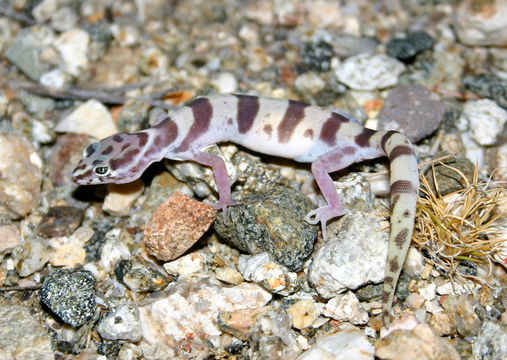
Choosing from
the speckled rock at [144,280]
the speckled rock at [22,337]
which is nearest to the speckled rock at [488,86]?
the speckled rock at [144,280]

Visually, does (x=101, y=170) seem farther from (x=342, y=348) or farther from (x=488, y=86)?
(x=488, y=86)

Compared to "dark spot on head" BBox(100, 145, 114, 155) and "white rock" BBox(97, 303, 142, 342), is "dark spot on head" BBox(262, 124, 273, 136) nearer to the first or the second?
"dark spot on head" BBox(100, 145, 114, 155)

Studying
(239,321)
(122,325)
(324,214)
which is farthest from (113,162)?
(324,214)

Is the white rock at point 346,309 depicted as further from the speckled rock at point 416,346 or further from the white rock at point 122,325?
the white rock at point 122,325

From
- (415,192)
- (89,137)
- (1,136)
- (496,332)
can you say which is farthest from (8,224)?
(496,332)

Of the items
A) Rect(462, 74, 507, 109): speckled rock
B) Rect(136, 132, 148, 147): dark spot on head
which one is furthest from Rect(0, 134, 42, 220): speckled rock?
Rect(462, 74, 507, 109): speckled rock
